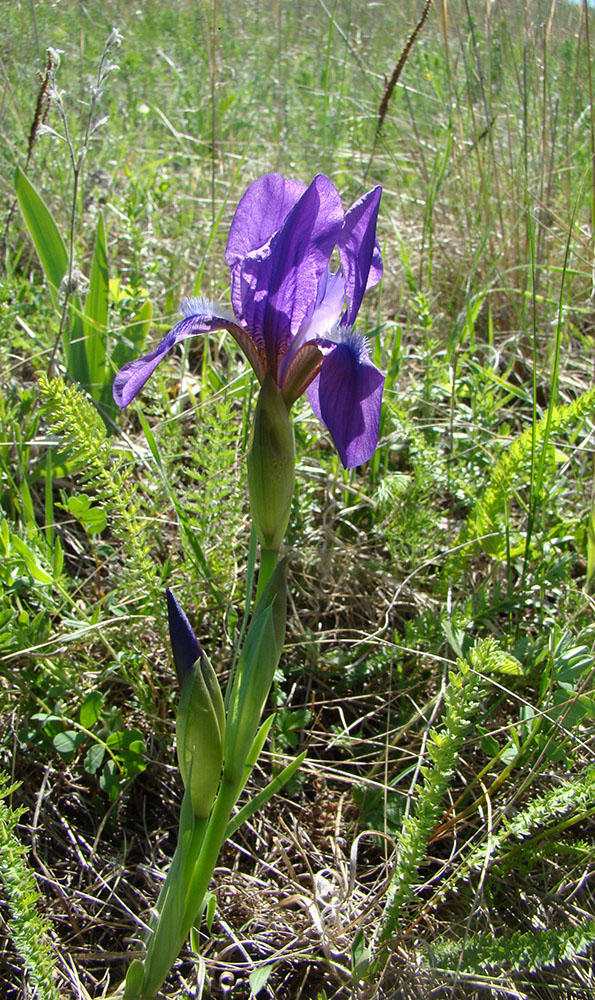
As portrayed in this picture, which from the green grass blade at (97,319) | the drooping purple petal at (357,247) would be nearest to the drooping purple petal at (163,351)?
the drooping purple petal at (357,247)

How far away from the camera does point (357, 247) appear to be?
1.17 metres

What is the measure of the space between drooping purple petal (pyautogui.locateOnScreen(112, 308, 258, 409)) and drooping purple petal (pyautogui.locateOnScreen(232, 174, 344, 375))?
3 centimetres

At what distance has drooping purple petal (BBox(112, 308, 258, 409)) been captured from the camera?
114 cm

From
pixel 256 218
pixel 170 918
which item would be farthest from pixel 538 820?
pixel 256 218

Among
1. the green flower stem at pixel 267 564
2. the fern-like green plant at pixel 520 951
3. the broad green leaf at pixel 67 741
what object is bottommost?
the fern-like green plant at pixel 520 951

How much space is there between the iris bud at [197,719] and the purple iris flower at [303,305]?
0.37 m

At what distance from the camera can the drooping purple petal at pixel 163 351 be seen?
1.14m

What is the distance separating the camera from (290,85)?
4727 millimetres

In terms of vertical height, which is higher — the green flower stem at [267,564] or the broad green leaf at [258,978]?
the green flower stem at [267,564]

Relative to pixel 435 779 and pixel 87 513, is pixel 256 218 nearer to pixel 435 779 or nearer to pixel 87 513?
pixel 87 513

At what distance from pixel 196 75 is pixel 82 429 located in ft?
12.8

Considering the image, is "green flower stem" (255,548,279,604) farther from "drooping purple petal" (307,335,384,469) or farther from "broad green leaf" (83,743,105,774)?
"broad green leaf" (83,743,105,774)

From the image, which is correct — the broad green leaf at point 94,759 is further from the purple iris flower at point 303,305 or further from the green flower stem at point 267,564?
the purple iris flower at point 303,305

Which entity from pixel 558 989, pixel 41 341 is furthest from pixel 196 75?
pixel 558 989
